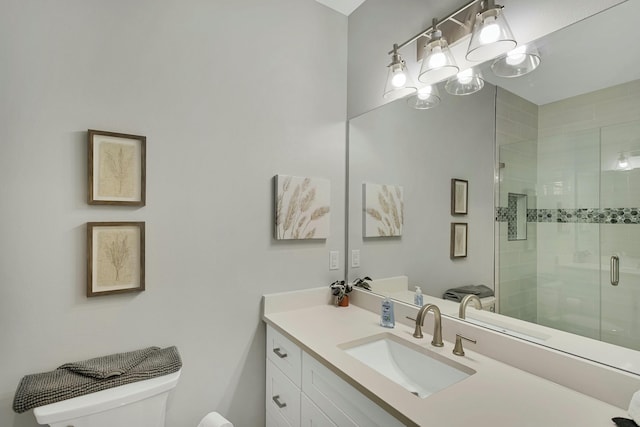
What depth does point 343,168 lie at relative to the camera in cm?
202

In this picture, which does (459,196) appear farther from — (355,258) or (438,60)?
(355,258)

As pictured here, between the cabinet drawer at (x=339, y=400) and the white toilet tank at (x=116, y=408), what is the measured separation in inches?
21.1

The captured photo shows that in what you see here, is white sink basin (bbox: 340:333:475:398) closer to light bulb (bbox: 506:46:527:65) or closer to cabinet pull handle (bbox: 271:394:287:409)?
cabinet pull handle (bbox: 271:394:287:409)

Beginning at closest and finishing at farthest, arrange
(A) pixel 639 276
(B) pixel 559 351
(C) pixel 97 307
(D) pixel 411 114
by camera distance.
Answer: (A) pixel 639 276 < (B) pixel 559 351 < (C) pixel 97 307 < (D) pixel 411 114

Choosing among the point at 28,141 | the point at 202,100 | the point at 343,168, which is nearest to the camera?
the point at 28,141

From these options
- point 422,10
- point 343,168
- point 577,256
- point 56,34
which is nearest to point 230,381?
point 343,168

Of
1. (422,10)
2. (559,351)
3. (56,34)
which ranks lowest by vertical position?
(559,351)

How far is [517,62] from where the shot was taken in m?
1.19

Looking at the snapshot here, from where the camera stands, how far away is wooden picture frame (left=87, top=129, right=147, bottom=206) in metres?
1.28

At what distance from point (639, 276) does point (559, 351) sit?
33 cm

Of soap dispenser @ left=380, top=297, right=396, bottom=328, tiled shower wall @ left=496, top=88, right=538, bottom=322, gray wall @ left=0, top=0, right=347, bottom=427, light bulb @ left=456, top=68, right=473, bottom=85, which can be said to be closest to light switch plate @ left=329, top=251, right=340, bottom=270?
gray wall @ left=0, top=0, right=347, bottom=427

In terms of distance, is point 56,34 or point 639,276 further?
point 56,34

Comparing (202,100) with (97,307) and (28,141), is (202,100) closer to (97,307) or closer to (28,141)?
(28,141)

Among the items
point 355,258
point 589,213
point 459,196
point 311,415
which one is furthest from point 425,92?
point 311,415
